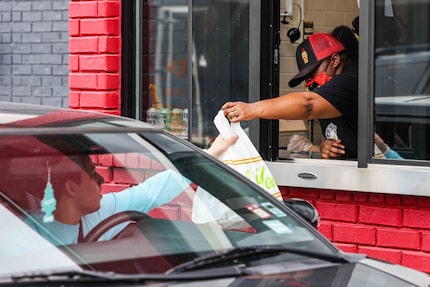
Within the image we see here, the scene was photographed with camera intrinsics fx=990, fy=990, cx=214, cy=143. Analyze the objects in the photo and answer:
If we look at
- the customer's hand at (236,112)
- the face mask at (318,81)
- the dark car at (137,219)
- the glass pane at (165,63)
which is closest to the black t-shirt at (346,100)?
the face mask at (318,81)

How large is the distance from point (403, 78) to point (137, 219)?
9.21 ft

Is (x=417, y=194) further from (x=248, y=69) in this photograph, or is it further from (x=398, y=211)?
(x=248, y=69)

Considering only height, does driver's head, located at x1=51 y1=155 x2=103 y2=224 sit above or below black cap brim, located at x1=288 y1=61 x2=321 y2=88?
below

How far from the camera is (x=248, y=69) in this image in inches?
242

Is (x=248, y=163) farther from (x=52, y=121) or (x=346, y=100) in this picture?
(x=52, y=121)

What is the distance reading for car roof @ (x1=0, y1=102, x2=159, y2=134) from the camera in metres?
3.18

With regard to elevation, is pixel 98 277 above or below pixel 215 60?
below

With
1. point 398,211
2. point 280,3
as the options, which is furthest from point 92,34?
point 398,211

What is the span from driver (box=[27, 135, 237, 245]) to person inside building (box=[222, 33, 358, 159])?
77.2 inches

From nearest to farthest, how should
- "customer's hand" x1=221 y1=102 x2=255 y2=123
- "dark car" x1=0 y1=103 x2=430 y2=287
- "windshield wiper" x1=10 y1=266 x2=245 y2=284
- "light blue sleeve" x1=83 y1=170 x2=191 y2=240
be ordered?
"windshield wiper" x1=10 y1=266 x2=245 y2=284 < "dark car" x1=0 y1=103 x2=430 y2=287 < "light blue sleeve" x1=83 y1=170 x2=191 y2=240 < "customer's hand" x1=221 y1=102 x2=255 y2=123

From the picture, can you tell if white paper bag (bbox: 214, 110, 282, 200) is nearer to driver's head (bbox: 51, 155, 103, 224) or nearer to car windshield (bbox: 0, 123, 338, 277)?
car windshield (bbox: 0, 123, 338, 277)

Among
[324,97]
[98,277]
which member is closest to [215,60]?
[324,97]

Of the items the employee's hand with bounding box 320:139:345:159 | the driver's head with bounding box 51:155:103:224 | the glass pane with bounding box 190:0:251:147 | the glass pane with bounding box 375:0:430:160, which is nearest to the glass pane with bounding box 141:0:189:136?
the glass pane with bounding box 190:0:251:147

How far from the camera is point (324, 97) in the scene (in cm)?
576
